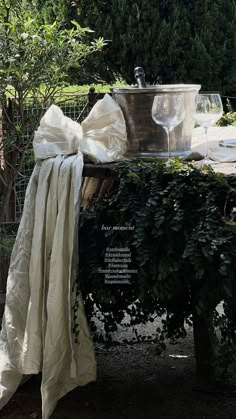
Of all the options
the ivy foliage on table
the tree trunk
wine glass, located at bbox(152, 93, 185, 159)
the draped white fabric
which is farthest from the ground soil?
wine glass, located at bbox(152, 93, 185, 159)

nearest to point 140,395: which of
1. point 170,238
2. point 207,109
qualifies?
point 170,238

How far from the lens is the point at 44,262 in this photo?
312 centimetres

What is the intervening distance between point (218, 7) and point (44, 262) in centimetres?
630

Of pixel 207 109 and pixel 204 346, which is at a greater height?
pixel 207 109

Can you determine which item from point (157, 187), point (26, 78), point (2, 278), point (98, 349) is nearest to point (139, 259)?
point (157, 187)

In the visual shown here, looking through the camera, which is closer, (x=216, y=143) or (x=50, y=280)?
(x=50, y=280)

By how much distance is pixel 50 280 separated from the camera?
306 centimetres

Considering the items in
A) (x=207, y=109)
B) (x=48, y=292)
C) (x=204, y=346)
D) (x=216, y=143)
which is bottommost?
(x=204, y=346)

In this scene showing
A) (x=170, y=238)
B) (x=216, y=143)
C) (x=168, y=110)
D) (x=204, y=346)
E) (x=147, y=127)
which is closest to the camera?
(x=170, y=238)

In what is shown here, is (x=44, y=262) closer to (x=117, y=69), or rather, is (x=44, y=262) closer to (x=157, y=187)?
(x=157, y=187)

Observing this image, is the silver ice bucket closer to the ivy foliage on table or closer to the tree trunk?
the ivy foliage on table

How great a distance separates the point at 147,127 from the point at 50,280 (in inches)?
29.2

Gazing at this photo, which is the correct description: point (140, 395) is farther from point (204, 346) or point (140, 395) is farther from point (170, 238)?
point (170, 238)

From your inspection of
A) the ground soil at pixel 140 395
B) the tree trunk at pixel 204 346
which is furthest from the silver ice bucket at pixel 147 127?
the ground soil at pixel 140 395
